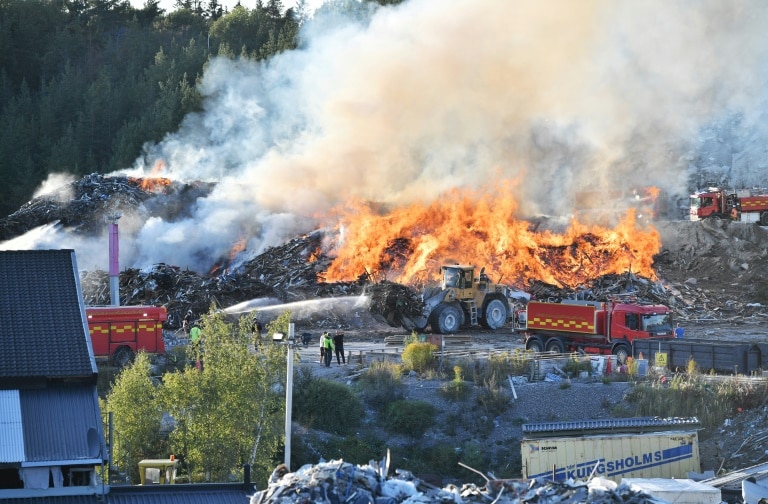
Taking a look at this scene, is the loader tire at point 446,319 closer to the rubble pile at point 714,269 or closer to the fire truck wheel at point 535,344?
the fire truck wheel at point 535,344

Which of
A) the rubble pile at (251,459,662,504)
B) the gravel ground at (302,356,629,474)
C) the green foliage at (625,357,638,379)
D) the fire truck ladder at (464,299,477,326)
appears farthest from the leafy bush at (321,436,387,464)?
the rubble pile at (251,459,662,504)

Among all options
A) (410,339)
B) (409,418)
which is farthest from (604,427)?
(410,339)

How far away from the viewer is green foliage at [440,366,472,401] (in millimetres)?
29875

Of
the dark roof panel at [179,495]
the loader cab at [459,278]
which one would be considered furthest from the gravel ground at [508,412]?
the dark roof panel at [179,495]

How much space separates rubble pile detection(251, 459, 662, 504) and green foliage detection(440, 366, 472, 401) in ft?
59.1

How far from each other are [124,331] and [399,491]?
23.7m

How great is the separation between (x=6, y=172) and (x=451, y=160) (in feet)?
112

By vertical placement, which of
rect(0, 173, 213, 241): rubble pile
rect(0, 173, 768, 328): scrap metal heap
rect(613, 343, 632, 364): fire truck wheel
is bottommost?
rect(613, 343, 632, 364): fire truck wheel

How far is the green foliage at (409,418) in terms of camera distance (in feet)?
94.0

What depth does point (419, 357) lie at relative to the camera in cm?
3256

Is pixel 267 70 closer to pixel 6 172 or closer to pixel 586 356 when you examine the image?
pixel 6 172

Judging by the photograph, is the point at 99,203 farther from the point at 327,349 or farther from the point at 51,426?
the point at 51,426

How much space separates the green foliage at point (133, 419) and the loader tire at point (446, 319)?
17.1 meters

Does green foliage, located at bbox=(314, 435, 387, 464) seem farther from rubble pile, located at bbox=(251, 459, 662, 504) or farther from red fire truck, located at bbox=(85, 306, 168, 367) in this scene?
rubble pile, located at bbox=(251, 459, 662, 504)
